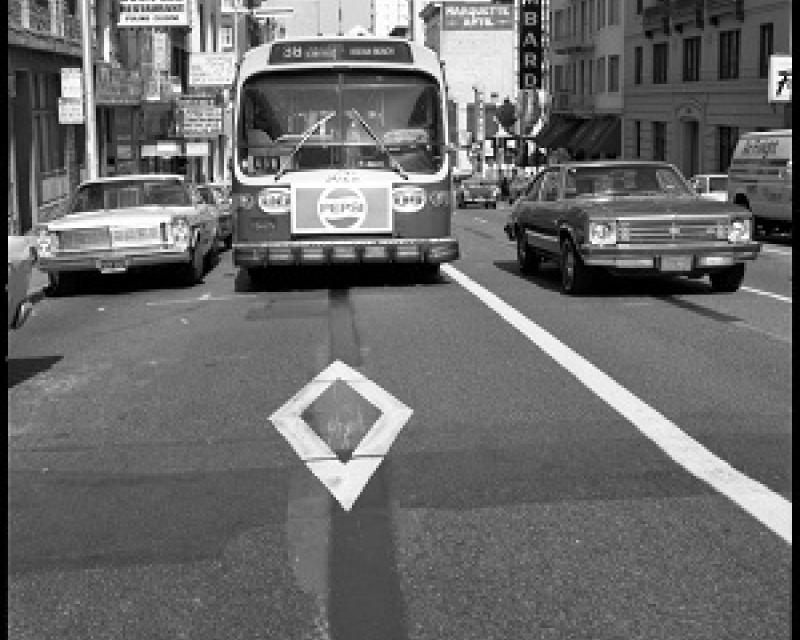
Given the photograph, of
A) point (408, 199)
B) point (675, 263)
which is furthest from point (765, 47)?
point (675, 263)

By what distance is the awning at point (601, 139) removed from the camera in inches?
2382

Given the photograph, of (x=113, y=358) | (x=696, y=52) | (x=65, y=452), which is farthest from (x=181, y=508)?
(x=696, y=52)

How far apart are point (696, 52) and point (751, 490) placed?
4620 cm

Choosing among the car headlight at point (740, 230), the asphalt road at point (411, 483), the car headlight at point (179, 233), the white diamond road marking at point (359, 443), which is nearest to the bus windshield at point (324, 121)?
the car headlight at point (179, 233)

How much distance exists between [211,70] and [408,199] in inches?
1407

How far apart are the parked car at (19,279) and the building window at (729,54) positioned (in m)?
39.0

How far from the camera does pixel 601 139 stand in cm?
6147

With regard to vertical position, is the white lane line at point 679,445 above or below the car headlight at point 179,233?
below

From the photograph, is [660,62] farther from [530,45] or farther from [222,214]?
[222,214]

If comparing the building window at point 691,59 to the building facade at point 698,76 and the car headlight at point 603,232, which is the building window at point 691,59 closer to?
the building facade at point 698,76

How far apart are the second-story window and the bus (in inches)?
1175

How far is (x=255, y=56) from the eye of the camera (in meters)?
15.8

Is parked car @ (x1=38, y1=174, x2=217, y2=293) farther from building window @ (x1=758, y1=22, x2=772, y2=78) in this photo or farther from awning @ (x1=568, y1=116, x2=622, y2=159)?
awning @ (x1=568, y1=116, x2=622, y2=159)

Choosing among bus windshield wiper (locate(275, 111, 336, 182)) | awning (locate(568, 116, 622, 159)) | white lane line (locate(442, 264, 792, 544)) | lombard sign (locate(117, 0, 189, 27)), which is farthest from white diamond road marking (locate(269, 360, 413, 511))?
awning (locate(568, 116, 622, 159))
